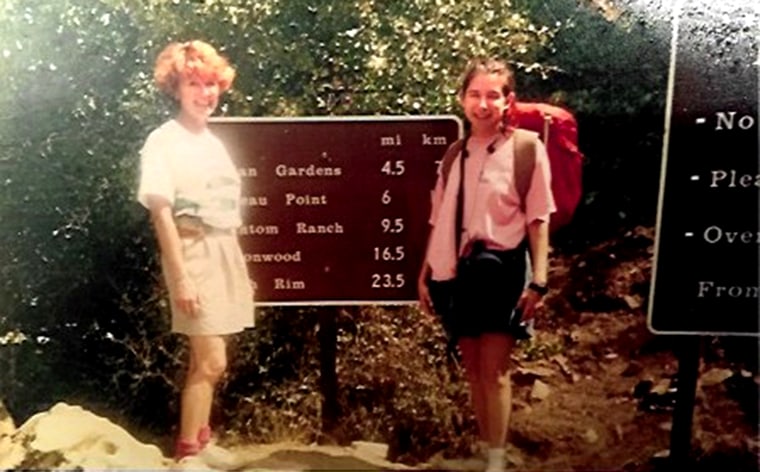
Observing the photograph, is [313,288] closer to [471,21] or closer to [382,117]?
[382,117]

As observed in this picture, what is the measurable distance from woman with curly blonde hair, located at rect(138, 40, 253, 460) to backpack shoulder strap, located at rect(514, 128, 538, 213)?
1.71 ft

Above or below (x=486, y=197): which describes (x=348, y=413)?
below

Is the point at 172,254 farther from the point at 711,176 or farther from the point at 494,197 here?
the point at 711,176

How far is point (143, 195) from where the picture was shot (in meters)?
2.27

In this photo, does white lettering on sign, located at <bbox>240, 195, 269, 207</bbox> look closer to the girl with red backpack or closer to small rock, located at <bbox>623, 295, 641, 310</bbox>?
the girl with red backpack


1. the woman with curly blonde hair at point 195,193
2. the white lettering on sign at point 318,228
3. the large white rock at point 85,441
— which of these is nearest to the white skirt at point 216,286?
the woman with curly blonde hair at point 195,193

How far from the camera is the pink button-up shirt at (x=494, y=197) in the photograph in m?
2.24

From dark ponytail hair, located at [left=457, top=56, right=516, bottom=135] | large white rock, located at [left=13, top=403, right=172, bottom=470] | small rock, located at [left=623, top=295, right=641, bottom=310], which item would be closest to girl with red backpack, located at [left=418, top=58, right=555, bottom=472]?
dark ponytail hair, located at [left=457, top=56, right=516, bottom=135]

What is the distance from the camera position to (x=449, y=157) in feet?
7.36

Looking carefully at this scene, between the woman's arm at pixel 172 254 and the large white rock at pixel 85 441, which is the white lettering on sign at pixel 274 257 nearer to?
the woman's arm at pixel 172 254

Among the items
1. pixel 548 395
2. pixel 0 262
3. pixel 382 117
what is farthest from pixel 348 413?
pixel 0 262

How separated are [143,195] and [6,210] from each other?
Answer: 0.90ft

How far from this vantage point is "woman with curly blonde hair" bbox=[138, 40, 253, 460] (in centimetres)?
226

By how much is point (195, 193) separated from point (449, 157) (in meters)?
0.48
